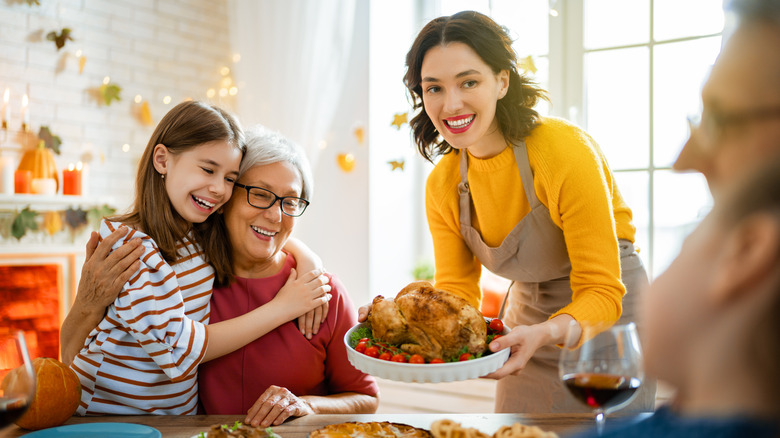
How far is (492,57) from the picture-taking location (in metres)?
1.80

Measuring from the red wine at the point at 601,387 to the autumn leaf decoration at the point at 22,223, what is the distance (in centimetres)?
408

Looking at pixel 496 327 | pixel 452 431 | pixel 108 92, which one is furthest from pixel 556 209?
pixel 108 92

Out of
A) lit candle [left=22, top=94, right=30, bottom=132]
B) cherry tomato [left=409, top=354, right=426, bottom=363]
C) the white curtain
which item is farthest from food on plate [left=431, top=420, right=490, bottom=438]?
lit candle [left=22, top=94, right=30, bottom=132]

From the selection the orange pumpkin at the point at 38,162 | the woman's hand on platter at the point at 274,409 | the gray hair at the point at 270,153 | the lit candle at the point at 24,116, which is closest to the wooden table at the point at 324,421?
the woman's hand on platter at the point at 274,409

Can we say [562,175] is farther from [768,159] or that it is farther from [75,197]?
[75,197]

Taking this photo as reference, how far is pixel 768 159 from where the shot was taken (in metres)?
0.36

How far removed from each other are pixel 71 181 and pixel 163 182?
112 inches

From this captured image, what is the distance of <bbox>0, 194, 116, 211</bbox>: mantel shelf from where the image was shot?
154 inches

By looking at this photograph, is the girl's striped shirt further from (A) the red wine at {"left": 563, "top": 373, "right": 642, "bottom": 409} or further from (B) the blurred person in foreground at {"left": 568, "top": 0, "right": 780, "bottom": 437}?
(B) the blurred person in foreground at {"left": 568, "top": 0, "right": 780, "bottom": 437}

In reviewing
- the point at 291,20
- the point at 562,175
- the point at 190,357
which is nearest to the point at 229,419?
the point at 190,357

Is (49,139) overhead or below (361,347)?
overhead

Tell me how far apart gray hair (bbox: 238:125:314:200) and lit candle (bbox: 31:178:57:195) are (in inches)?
108

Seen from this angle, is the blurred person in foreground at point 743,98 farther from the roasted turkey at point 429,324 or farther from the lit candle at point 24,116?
the lit candle at point 24,116

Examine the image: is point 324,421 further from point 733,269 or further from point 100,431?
point 733,269
